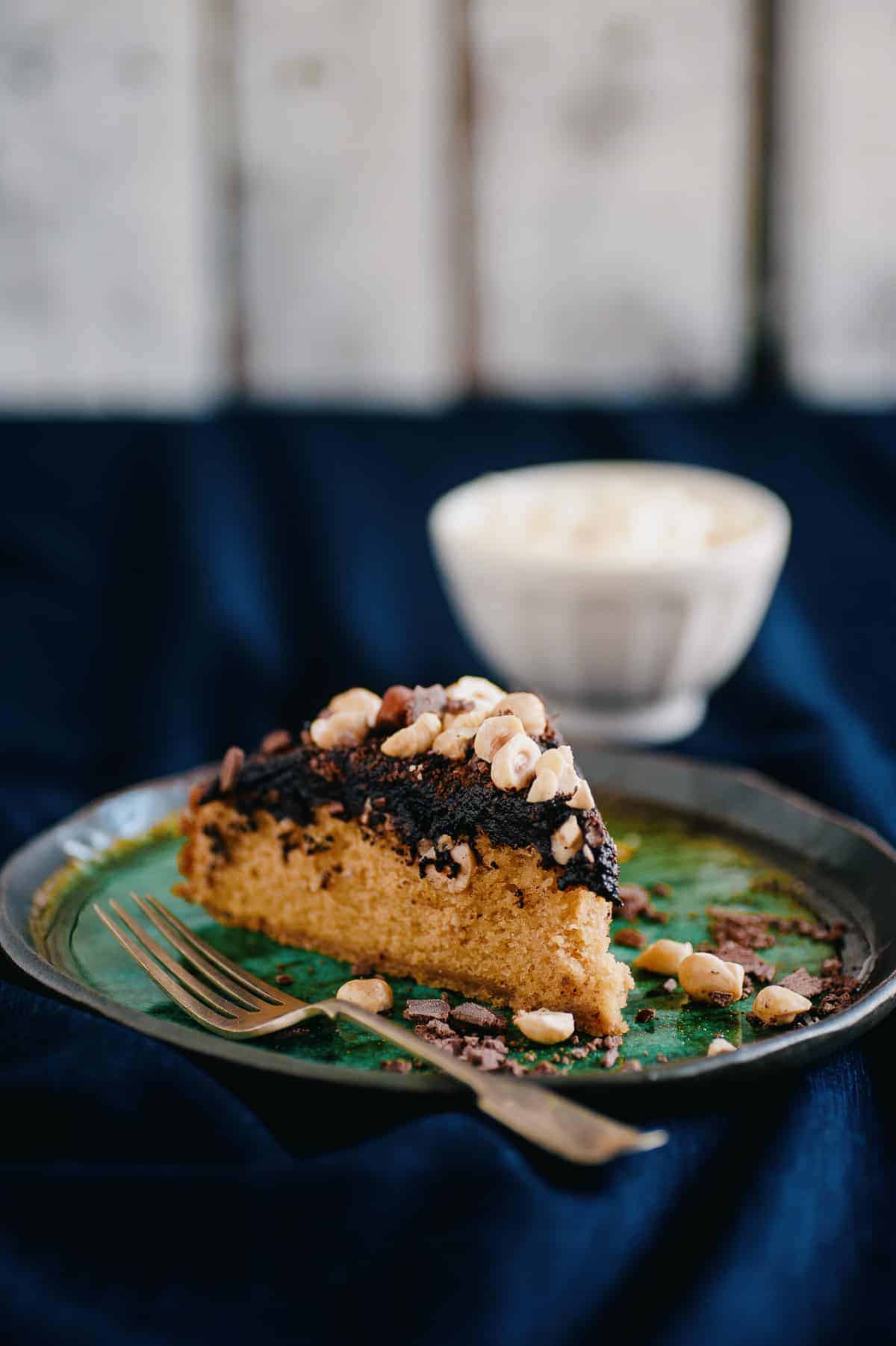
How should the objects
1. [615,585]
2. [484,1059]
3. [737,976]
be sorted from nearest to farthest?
[484,1059], [737,976], [615,585]

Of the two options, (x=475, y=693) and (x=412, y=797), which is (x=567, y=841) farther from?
(x=475, y=693)

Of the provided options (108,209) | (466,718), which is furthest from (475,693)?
(108,209)

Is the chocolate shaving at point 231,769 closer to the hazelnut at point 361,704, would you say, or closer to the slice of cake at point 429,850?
the slice of cake at point 429,850

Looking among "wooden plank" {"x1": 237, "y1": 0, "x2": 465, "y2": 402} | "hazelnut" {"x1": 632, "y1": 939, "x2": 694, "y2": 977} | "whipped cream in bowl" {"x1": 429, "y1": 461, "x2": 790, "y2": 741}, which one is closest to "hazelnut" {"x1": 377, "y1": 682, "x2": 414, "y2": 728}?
"hazelnut" {"x1": 632, "y1": 939, "x2": 694, "y2": 977}

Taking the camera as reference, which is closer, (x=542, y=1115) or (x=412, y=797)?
(x=542, y=1115)

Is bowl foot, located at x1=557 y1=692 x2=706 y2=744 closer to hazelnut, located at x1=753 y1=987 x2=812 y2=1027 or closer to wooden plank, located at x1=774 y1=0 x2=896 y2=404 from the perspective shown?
hazelnut, located at x1=753 y1=987 x2=812 y2=1027

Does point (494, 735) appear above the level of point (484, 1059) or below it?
above

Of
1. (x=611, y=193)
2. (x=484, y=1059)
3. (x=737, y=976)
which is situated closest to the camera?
(x=484, y=1059)

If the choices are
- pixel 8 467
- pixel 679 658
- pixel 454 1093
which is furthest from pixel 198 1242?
pixel 8 467
